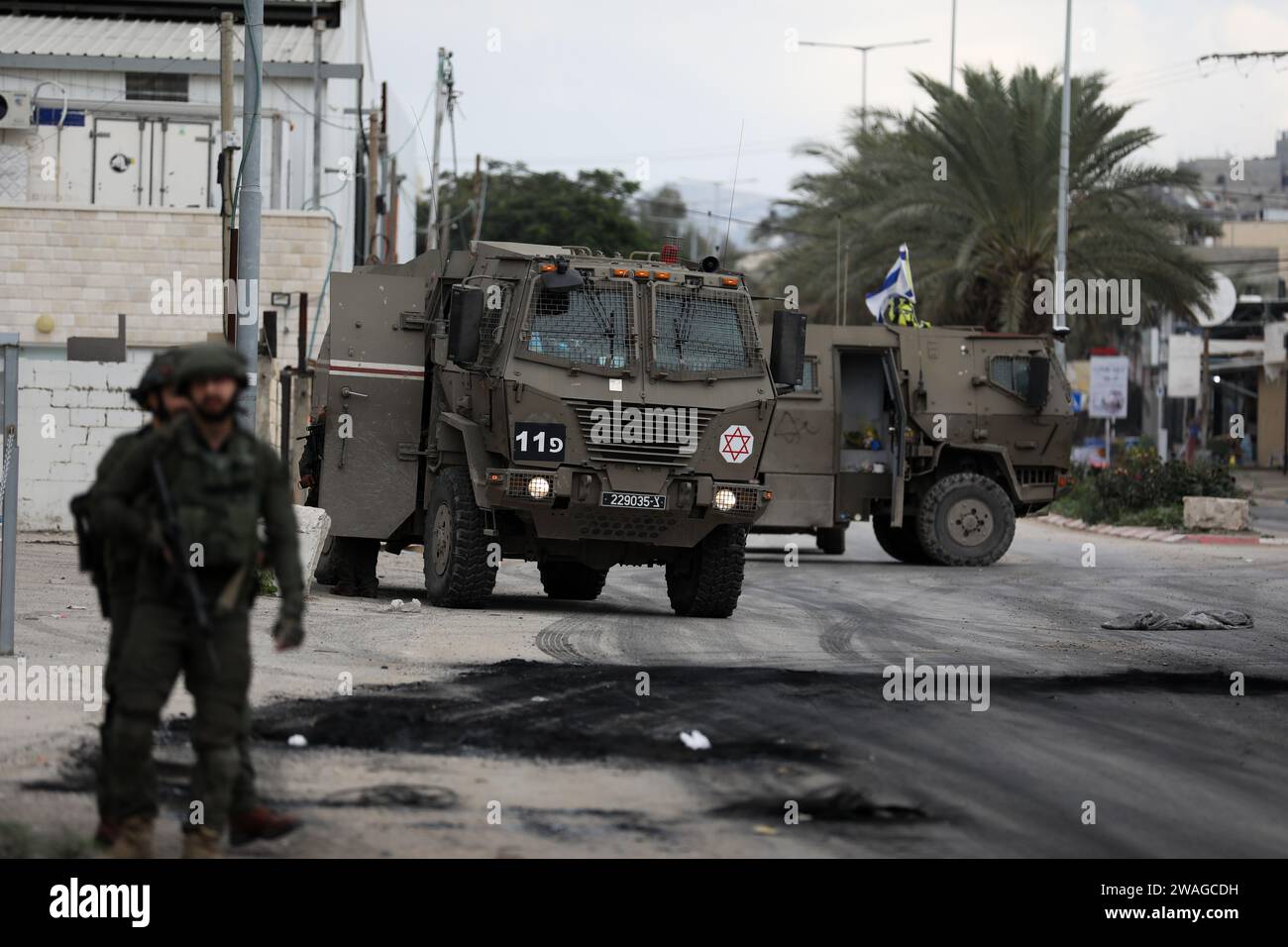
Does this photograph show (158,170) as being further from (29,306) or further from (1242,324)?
(1242,324)

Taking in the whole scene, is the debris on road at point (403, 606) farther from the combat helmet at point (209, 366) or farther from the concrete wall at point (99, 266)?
the concrete wall at point (99, 266)

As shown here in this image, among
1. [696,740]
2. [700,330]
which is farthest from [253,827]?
[700,330]

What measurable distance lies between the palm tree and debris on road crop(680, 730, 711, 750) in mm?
24110

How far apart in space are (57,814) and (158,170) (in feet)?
95.2

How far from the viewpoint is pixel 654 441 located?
13.7m

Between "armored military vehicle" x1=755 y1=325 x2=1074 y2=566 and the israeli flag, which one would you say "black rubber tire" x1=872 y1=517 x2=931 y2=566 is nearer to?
"armored military vehicle" x1=755 y1=325 x2=1074 y2=566

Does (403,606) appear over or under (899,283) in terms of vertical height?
under

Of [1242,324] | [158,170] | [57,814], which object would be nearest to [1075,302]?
[158,170]

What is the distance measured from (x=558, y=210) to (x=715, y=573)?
55862 millimetres

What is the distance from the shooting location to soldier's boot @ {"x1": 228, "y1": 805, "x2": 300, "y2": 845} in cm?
613

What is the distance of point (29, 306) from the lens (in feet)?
93.0
